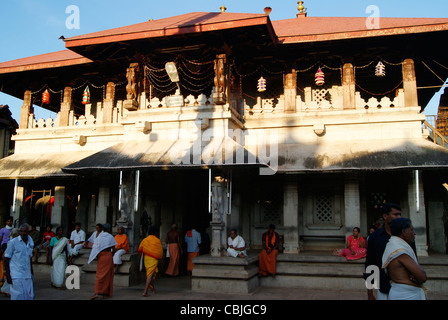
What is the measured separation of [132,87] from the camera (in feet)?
41.9

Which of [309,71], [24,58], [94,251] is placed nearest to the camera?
[94,251]

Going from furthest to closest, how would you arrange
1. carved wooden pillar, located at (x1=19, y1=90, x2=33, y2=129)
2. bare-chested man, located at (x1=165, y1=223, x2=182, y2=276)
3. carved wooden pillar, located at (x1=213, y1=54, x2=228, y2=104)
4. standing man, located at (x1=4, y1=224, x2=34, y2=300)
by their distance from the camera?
1. carved wooden pillar, located at (x1=19, y1=90, x2=33, y2=129)
2. bare-chested man, located at (x1=165, y1=223, x2=182, y2=276)
3. carved wooden pillar, located at (x1=213, y1=54, x2=228, y2=104)
4. standing man, located at (x1=4, y1=224, x2=34, y2=300)

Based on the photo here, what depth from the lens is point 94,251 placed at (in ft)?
30.6

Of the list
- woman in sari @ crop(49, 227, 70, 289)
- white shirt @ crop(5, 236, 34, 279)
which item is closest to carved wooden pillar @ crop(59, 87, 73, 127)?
woman in sari @ crop(49, 227, 70, 289)

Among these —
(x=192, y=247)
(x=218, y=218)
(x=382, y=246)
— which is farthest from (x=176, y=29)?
(x=382, y=246)

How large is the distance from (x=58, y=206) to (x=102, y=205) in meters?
2.01

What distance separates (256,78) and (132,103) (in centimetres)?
456

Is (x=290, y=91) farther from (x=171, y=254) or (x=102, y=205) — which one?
(x=102, y=205)

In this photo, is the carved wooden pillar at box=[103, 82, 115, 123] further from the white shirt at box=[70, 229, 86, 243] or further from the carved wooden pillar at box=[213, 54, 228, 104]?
the carved wooden pillar at box=[213, 54, 228, 104]

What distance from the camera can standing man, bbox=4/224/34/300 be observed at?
754 centimetres

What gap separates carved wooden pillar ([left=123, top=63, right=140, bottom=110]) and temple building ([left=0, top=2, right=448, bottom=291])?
0.05m

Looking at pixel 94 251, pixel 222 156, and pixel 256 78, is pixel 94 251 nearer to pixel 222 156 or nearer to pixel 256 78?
pixel 222 156

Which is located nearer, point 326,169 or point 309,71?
point 326,169
